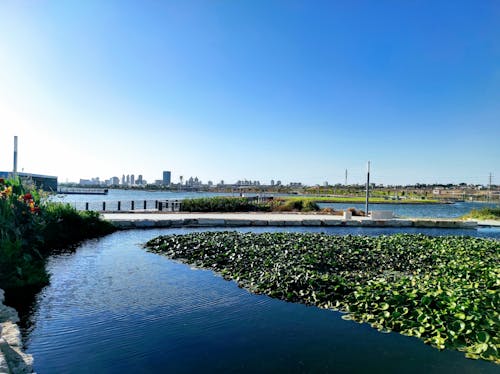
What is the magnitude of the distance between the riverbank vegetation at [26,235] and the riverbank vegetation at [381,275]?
11.4ft

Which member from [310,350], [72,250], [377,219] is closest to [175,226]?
[72,250]

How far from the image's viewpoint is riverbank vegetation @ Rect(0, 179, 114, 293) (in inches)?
320

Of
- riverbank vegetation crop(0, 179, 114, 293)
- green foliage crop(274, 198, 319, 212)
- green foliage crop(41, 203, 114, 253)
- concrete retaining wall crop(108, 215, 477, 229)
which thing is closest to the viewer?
riverbank vegetation crop(0, 179, 114, 293)

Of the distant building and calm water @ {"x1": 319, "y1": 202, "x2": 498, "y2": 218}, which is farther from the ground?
the distant building

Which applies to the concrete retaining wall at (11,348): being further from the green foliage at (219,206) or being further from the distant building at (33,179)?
the green foliage at (219,206)

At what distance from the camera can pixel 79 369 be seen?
15.7ft

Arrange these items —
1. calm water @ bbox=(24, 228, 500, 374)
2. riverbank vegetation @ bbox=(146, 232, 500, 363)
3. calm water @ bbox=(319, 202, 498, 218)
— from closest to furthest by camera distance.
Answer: calm water @ bbox=(24, 228, 500, 374) < riverbank vegetation @ bbox=(146, 232, 500, 363) < calm water @ bbox=(319, 202, 498, 218)

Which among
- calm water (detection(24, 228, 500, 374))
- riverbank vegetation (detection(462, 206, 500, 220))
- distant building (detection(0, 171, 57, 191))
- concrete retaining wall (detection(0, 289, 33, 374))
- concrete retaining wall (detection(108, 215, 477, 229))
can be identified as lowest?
calm water (detection(24, 228, 500, 374))

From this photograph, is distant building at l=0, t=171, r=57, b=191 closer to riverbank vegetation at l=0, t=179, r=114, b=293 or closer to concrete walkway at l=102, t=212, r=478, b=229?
riverbank vegetation at l=0, t=179, r=114, b=293

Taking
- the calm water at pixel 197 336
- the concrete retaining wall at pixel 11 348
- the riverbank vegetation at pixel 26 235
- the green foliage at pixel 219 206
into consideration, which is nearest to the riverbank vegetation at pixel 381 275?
the calm water at pixel 197 336

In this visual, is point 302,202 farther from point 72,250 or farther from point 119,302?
point 119,302

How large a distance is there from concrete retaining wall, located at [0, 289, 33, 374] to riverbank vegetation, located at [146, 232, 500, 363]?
15.2ft

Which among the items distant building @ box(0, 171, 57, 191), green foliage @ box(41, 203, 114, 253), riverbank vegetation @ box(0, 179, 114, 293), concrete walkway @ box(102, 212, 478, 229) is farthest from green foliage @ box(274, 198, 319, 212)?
riverbank vegetation @ box(0, 179, 114, 293)

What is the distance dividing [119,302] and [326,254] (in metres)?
6.22
